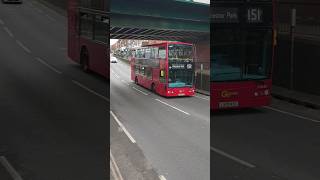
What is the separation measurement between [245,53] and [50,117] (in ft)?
18.3

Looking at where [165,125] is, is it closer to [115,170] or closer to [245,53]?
[115,170]

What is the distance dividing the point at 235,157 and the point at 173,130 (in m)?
5.45

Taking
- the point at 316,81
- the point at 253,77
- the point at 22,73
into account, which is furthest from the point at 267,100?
the point at 22,73

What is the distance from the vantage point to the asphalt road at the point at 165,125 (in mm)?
4426

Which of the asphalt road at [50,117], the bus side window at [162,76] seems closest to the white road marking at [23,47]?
the asphalt road at [50,117]

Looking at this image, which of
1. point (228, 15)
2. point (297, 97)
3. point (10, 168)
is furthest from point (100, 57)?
point (297, 97)

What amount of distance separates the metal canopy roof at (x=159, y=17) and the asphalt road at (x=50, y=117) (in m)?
1.66

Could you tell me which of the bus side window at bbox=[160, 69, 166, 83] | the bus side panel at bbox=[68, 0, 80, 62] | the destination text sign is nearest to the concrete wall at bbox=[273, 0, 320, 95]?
the destination text sign

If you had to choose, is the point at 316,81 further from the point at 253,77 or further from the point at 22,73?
the point at 22,73

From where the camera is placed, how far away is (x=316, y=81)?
1914 centimetres

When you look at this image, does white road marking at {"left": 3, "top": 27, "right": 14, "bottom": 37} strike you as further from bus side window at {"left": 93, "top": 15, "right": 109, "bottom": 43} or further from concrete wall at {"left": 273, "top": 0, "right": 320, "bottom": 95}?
bus side window at {"left": 93, "top": 15, "right": 109, "bottom": 43}

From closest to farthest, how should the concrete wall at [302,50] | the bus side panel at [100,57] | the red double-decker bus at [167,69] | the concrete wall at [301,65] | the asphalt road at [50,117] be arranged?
the red double-decker bus at [167,69] < the bus side panel at [100,57] < the asphalt road at [50,117] < the concrete wall at [301,65] < the concrete wall at [302,50]

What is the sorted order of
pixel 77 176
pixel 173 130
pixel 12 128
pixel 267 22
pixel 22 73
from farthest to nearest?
pixel 22 73 < pixel 267 22 < pixel 12 128 < pixel 77 176 < pixel 173 130

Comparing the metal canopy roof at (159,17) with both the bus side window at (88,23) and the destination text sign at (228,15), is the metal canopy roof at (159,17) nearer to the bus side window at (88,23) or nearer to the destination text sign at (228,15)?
the bus side window at (88,23)
